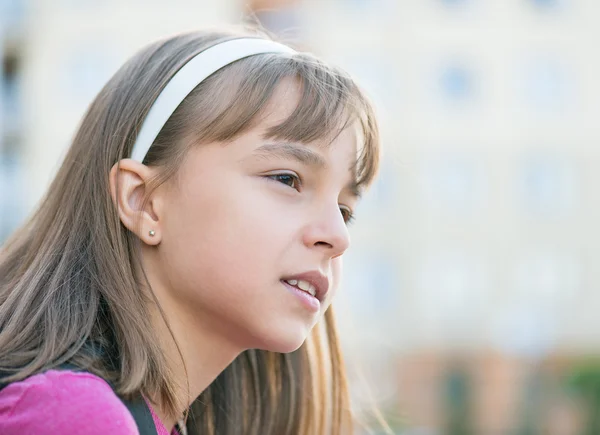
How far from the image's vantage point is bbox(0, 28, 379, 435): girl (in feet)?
6.22

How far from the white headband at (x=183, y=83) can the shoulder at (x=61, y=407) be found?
650mm

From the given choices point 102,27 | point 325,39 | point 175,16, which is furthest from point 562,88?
point 102,27

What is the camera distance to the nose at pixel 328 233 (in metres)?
1.97

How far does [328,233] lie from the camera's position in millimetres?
1983

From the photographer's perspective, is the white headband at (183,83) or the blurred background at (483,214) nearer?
the white headband at (183,83)

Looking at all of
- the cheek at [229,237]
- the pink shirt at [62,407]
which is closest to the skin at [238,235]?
the cheek at [229,237]

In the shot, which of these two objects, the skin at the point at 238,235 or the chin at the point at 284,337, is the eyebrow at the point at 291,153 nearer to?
the skin at the point at 238,235

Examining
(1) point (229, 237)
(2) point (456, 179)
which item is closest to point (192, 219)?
(1) point (229, 237)

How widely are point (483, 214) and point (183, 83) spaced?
75.8ft

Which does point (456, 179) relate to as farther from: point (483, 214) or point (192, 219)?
point (192, 219)

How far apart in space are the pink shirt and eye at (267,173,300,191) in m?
0.61

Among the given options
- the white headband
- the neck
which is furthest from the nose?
the white headband

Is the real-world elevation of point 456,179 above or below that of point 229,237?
below

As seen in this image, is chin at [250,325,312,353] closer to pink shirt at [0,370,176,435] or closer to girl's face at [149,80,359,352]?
girl's face at [149,80,359,352]
